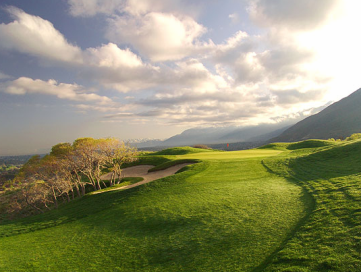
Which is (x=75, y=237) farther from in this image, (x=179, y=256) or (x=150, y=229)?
(x=179, y=256)

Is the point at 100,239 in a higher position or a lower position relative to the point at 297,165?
lower

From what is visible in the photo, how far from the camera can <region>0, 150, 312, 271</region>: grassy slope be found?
796cm

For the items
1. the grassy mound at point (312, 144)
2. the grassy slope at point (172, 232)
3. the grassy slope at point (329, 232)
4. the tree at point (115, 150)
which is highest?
the tree at point (115, 150)

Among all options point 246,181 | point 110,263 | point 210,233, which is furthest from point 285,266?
point 246,181

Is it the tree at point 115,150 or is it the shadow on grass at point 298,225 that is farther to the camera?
the tree at point 115,150

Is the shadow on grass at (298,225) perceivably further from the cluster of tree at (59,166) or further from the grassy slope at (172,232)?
the cluster of tree at (59,166)

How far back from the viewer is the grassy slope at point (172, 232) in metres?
7.96

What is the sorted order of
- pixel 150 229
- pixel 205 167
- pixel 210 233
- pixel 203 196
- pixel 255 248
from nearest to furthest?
pixel 255 248
pixel 210 233
pixel 150 229
pixel 203 196
pixel 205 167

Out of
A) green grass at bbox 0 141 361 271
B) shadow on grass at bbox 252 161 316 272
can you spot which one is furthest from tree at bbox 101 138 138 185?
shadow on grass at bbox 252 161 316 272

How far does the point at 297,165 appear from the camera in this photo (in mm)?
21875

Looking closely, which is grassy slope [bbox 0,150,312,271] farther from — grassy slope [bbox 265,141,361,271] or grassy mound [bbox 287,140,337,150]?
grassy mound [bbox 287,140,337,150]

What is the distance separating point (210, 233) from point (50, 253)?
336 inches

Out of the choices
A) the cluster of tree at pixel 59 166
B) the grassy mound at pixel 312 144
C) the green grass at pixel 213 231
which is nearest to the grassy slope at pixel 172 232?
the green grass at pixel 213 231

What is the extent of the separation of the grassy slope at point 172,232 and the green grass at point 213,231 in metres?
0.05
